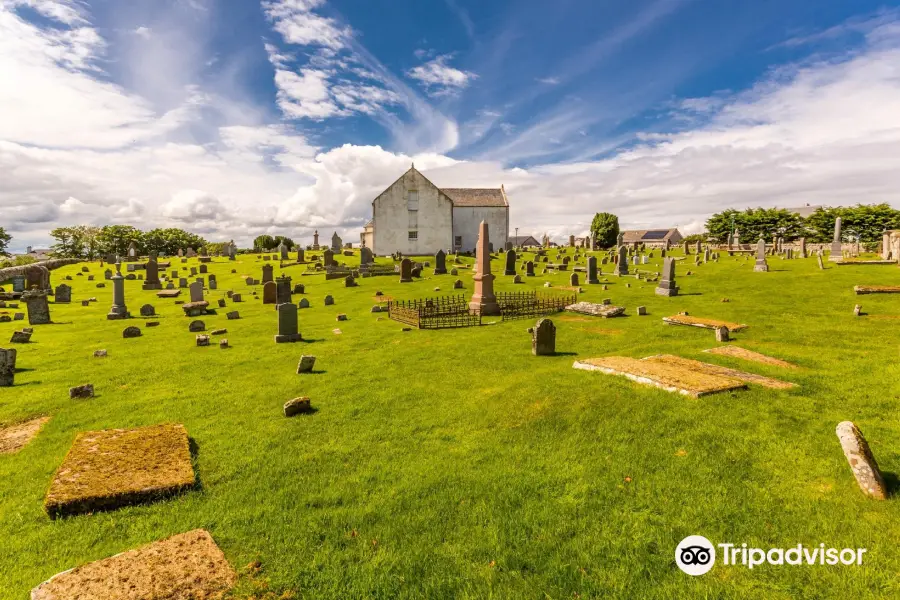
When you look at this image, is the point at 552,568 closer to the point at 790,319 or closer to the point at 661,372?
the point at 661,372

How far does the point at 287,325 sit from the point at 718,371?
13301 mm

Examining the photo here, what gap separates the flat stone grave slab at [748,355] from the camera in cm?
1033

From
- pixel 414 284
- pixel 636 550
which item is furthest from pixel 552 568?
pixel 414 284

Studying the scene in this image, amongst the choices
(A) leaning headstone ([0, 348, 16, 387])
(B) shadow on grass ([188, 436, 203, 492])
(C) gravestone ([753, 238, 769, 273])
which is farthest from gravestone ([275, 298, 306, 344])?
(C) gravestone ([753, 238, 769, 273])

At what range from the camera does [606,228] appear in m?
70.9

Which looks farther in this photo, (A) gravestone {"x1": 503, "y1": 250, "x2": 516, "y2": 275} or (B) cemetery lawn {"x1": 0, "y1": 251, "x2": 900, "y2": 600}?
(A) gravestone {"x1": 503, "y1": 250, "x2": 516, "y2": 275}

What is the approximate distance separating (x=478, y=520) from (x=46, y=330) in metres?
21.8

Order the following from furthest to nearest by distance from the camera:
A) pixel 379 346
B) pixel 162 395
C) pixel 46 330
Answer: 1. pixel 46 330
2. pixel 379 346
3. pixel 162 395

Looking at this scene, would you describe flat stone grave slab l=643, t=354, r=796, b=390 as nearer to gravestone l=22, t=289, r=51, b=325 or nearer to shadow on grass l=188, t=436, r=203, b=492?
shadow on grass l=188, t=436, r=203, b=492

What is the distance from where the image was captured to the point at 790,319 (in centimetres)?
1634

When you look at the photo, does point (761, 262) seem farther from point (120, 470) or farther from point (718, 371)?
point (120, 470)

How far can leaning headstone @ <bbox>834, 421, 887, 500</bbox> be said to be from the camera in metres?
5.09

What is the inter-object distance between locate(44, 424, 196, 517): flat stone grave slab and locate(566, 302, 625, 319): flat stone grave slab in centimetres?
1589

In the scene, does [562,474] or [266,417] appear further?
[266,417]
